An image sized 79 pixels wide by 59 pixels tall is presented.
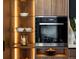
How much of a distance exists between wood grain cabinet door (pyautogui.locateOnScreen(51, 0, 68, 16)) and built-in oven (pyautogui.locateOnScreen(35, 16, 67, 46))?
9cm

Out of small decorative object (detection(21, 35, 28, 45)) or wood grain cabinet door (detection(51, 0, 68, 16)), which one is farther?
small decorative object (detection(21, 35, 28, 45))

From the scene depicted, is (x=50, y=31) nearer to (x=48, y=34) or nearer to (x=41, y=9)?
(x=48, y=34)

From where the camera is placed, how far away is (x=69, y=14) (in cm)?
393

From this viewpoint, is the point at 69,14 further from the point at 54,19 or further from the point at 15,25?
the point at 15,25

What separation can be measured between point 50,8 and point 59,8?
0.20 meters

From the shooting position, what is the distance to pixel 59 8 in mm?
4023

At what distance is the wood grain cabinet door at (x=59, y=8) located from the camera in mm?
3988

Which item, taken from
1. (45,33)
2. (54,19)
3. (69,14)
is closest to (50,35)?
(45,33)

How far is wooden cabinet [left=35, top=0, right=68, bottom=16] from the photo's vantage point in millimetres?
4008

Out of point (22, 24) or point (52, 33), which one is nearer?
point (52, 33)

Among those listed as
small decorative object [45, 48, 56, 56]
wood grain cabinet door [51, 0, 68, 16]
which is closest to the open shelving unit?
small decorative object [45, 48, 56, 56]

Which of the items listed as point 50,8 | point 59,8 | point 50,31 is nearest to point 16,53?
point 50,31

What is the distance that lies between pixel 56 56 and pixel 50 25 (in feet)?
2.35

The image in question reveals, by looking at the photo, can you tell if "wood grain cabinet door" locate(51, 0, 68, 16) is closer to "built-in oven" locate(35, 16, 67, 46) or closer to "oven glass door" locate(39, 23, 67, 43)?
"built-in oven" locate(35, 16, 67, 46)
